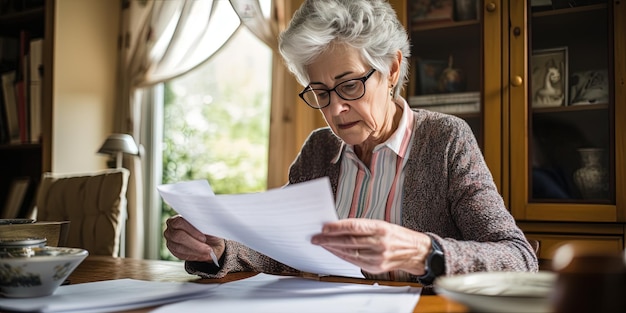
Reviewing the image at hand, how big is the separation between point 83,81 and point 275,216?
2731 millimetres

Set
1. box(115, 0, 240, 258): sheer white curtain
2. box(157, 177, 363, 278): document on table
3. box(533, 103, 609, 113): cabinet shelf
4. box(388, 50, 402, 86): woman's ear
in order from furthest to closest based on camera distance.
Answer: box(115, 0, 240, 258): sheer white curtain, box(533, 103, 609, 113): cabinet shelf, box(388, 50, 402, 86): woman's ear, box(157, 177, 363, 278): document on table

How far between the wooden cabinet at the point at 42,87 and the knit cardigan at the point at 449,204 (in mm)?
2086

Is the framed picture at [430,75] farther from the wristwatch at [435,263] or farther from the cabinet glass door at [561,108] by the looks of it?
the wristwatch at [435,263]

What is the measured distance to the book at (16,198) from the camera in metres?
3.35

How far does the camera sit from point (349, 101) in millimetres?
1447

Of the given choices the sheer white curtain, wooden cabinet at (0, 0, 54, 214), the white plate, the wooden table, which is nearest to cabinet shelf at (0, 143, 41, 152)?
wooden cabinet at (0, 0, 54, 214)

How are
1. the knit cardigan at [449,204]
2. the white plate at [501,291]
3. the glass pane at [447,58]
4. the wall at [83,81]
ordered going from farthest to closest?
the wall at [83,81]
the glass pane at [447,58]
the knit cardigan at [449,204]
the white plate at [501,291]

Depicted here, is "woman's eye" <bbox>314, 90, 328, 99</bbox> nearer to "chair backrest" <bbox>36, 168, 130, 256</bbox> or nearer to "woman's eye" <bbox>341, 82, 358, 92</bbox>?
"woman's eye" <bbox>341, 82, 358, 92</bbox>

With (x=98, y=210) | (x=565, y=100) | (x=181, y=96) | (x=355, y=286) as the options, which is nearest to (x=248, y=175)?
(x=181, y=96)

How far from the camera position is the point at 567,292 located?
582 millimetres

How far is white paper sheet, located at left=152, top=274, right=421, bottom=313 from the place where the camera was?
2.78 ft

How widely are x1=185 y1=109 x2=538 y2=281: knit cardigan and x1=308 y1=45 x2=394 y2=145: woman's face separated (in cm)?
12

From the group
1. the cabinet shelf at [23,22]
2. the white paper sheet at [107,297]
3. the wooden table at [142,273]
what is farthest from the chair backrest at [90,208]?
the cabinet shelf at [23,22]

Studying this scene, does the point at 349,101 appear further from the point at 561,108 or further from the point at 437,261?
the point at 561,108
